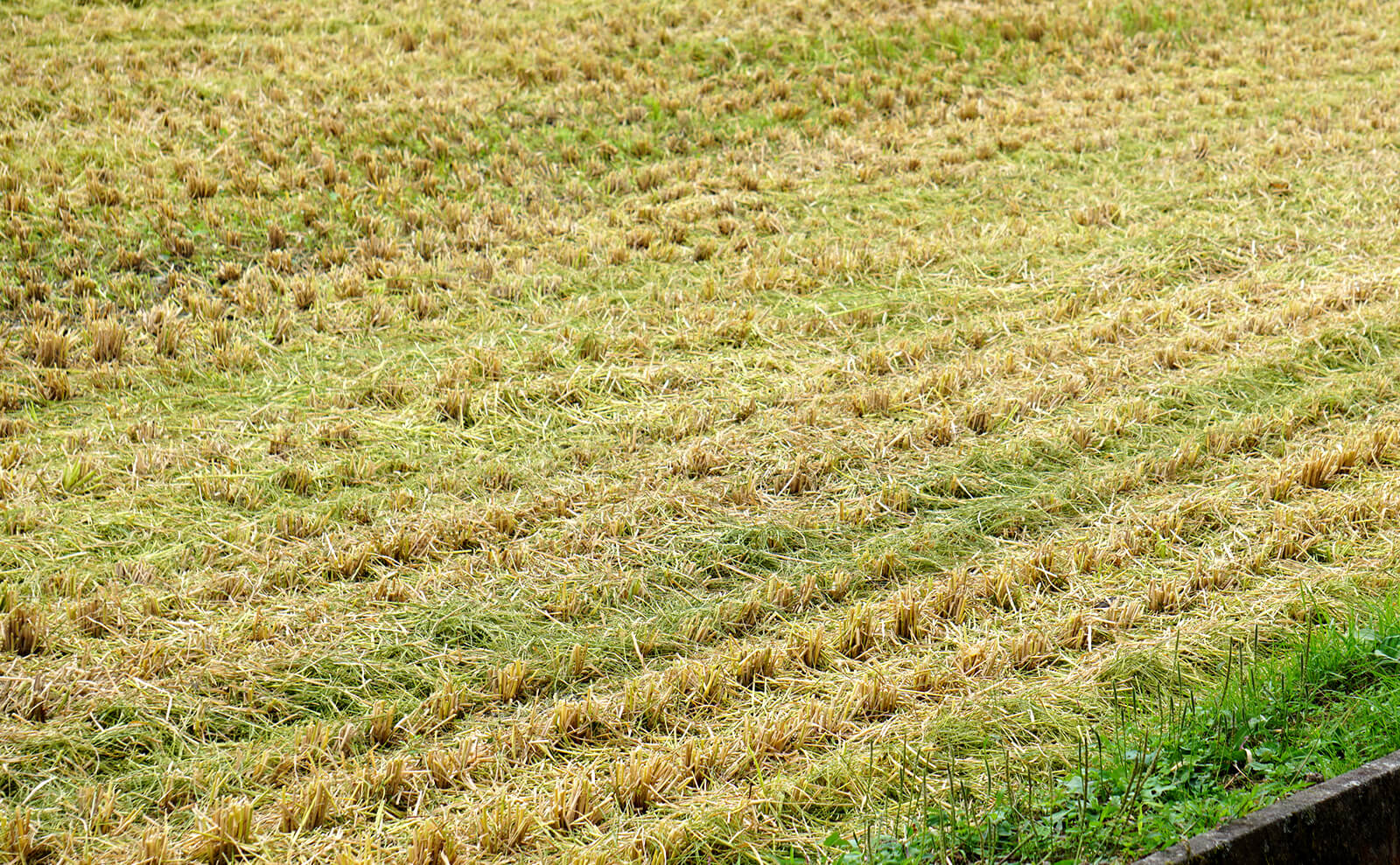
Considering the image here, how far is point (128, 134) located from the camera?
340 inches

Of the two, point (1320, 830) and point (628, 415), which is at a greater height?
point (628, 415)

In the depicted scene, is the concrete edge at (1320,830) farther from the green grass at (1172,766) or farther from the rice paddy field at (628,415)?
the rice paddy field at (628,415)

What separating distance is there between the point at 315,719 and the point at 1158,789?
8.35 feet

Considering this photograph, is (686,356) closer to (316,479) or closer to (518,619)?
(316,479)

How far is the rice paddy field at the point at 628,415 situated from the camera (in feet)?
12.0

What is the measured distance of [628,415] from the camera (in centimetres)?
593

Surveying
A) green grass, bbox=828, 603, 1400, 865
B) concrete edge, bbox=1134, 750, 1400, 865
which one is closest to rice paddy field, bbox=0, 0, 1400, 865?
green grass, bbox=828, 603, 1400, 865

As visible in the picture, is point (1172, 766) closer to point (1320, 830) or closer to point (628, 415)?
point (1320, 830)

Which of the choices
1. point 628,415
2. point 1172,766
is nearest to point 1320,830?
point 1172,766

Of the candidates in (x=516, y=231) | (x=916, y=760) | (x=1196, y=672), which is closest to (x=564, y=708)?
(x=916, y=760)

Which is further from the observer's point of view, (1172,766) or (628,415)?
(628,415)

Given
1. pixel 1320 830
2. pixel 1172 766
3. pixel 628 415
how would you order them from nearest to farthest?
1. pixel 1320 830
2. pixel 1172 766
3. pixel 628 415

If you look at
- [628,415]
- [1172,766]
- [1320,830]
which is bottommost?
[1172,766]

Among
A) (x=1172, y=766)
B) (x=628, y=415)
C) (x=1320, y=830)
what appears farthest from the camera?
(x=628, y=415)
